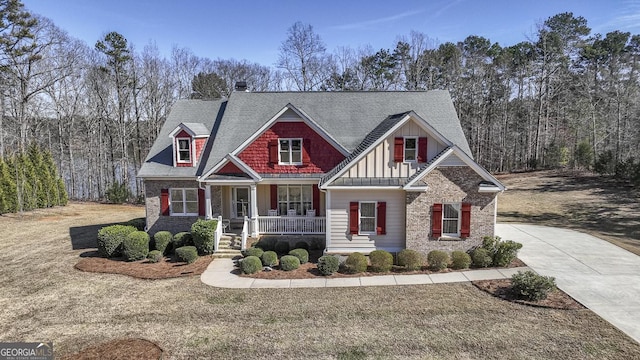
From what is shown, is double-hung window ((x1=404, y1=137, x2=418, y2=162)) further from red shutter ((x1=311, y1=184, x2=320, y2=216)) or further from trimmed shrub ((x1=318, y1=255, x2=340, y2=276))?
trimmed shrub ((x1=318, y1=255, x2=340, y2=276))

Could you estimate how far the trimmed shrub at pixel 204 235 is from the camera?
680 inches

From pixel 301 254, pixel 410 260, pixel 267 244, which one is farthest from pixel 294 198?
pixel 410 260

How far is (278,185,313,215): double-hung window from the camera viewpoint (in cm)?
1983

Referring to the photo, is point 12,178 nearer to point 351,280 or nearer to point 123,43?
point 123,43

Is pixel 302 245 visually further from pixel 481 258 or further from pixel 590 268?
pixel 590 268

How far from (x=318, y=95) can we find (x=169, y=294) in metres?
14.3

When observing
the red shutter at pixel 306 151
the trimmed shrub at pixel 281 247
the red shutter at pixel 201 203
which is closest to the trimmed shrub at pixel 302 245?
the trimmed shrub at pixel 281 247

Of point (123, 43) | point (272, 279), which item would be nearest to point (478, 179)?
point (272, 279)

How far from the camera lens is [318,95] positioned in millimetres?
22516

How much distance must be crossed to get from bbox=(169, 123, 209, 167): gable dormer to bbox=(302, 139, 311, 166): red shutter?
5.99 metres

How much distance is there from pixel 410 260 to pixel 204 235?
9.56 m

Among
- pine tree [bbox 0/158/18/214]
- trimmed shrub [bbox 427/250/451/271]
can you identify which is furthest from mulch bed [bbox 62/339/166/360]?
pine tree [bbox 0/158/18/214]

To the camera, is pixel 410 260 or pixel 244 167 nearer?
pixel 410 260

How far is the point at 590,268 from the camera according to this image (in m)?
14.7
